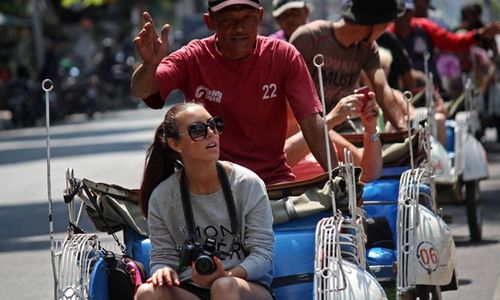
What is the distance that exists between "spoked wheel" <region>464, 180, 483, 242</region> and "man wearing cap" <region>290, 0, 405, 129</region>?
286 centimetres

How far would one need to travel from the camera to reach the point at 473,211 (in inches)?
469

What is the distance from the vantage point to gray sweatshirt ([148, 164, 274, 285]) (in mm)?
6043

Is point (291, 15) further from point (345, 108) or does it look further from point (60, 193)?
point (60, 193)

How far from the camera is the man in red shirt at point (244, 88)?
7008 millimetres

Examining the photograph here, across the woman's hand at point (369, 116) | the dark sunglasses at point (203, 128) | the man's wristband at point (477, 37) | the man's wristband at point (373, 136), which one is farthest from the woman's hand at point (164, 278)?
the man's wristband at point (477, 37)

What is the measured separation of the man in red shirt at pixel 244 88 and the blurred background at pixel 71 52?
642 inches

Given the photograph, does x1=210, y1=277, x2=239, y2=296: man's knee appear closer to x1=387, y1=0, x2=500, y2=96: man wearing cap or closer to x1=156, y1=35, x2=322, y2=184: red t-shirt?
x1=156, y1=35, x2=322, y2=184: red t-shirt

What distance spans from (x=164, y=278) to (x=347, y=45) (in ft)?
12.1

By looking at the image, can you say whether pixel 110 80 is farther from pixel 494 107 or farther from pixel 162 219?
pixel 162 219

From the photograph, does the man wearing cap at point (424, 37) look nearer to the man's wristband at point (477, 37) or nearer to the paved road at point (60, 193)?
the man's wristband at point (477, 37)

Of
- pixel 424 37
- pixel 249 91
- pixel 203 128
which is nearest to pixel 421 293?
pixel 249 91

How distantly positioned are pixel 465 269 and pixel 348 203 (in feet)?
13.4

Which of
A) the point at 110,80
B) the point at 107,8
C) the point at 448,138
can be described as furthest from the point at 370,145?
the point at 107,8

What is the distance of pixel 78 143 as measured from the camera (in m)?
27.6
